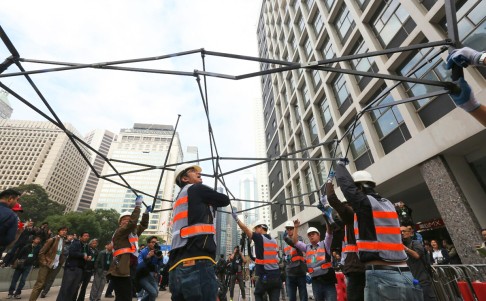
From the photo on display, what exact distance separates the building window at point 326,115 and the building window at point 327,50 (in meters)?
3.27

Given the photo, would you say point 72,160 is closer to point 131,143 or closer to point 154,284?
point 131,143

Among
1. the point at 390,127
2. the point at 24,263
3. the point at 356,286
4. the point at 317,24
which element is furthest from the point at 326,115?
the point at 24,263

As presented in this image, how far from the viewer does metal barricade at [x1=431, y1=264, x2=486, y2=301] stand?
4.85 metres

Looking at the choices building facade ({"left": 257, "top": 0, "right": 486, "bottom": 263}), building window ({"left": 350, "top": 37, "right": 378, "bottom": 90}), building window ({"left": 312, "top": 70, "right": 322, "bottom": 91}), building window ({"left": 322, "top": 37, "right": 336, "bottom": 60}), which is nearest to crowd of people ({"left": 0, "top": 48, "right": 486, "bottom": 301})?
building facade ({"left": 257, "top": 0, "right": 486, "bottom": 263})

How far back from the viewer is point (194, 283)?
246cm

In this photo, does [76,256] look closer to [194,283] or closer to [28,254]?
[28,254]

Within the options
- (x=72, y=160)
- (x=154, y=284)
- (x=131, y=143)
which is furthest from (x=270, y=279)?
(x=72, y=160)

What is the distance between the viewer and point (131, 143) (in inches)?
5231

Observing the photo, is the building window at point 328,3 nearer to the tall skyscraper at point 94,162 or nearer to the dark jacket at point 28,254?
the dark jacket at point 28,254

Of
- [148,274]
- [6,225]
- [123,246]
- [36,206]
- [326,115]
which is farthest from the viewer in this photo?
[36,206]

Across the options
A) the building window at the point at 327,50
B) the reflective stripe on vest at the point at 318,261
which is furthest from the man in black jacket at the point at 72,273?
the building window at the point at 327,50

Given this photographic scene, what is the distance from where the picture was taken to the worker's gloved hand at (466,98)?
2619 millimetres

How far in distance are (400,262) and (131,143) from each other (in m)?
145

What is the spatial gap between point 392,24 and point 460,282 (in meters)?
12.7
